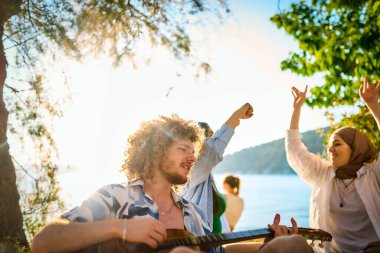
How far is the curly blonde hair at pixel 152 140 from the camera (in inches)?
87.3

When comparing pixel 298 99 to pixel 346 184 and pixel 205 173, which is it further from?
pixel 205 173

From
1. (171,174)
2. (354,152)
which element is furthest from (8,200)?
(354,152)

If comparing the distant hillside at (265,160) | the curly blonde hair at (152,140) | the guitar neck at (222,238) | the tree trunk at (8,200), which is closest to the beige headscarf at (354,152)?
the guitar neck at (222,238)

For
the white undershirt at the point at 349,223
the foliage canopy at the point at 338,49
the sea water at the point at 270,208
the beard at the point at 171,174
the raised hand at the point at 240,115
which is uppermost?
the foliage canopy at the point at 338,49

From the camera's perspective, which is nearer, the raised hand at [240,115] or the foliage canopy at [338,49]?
the raised hand at [240,115]

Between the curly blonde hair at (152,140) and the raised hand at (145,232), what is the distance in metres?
0.58

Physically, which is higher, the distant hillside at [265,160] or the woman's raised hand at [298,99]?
the distant hillside at [265,160]

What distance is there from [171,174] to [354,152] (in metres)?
1.86

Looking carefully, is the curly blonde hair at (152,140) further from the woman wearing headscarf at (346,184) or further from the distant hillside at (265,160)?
the distant hillside at (265,160)

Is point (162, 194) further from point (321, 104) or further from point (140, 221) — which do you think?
point (321, 104)

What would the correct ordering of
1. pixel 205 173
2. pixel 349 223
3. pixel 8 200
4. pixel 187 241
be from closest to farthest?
pixel 187 241
pixel 205 173
pixel 349 223
pixel 8 200

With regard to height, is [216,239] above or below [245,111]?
below

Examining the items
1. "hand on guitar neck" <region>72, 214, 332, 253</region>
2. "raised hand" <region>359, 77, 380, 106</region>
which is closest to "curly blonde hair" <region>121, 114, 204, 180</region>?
"hand on guitar neck" <region>72, 214, 332, 253</region>

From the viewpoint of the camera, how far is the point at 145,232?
5.17ft
